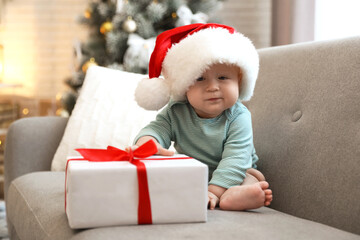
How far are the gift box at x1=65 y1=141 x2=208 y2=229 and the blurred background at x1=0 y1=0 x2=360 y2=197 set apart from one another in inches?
71.2

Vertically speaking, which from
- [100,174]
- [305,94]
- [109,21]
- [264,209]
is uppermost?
[109,21]

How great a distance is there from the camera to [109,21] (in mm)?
3025

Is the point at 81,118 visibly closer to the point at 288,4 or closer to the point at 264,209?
the point at 264,209

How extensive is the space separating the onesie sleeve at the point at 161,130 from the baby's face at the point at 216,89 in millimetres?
115

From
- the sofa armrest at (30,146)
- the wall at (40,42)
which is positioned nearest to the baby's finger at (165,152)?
the sofa armrest at (30,146)

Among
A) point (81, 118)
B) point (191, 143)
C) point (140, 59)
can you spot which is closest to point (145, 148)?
point (191, 143)

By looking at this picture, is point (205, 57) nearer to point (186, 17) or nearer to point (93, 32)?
point (186, 17)

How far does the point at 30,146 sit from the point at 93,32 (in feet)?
5.72

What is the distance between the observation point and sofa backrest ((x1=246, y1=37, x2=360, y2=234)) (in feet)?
3.54

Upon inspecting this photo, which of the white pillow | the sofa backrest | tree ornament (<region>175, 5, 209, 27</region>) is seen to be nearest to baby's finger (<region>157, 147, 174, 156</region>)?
the sofa backrest

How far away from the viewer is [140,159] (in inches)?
39.2

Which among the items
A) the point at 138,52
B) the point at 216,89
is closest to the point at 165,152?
the point at 216,89

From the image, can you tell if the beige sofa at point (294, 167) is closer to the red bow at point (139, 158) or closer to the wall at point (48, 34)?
the red bow at point (139, 158)

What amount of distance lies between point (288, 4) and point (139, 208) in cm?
220
